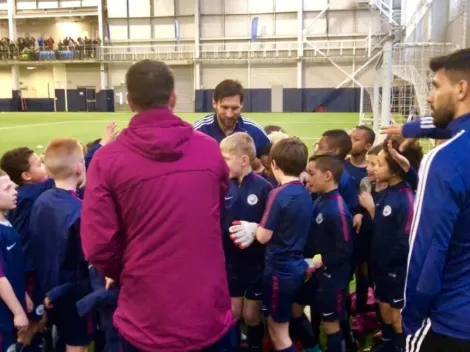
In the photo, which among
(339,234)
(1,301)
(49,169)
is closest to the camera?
(1,301)

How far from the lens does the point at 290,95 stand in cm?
3934

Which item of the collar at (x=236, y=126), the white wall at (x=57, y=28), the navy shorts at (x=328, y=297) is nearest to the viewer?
the navy shorts at (x=328, y=297)

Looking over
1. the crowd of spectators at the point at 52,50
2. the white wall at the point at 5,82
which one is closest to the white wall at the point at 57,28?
the crowd of spectators at the point at 52,50

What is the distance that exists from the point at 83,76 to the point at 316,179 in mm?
43255

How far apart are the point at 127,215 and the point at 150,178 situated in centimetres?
21

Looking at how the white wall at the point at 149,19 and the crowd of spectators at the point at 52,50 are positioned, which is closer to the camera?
the white wall at the point at 149,19

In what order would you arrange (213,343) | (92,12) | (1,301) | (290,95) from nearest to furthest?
1. (213,343)
2. (1,301)
3. (290,95)
4. (92,12)

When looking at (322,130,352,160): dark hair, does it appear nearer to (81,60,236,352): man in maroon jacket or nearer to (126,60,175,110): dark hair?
(81,60,236,352): man in maroon jacket

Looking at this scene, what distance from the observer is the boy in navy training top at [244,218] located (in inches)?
153

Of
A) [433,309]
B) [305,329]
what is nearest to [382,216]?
[305,329]

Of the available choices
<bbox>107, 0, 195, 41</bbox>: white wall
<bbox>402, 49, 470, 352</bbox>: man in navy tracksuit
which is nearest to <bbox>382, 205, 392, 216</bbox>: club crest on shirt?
<bbox>402, 49, 470, 352</bbox>: man in navy tracksuit

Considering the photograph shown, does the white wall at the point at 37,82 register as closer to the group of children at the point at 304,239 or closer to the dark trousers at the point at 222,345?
the group of children at the point at 304,239

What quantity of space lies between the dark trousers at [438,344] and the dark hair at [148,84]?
1633mm

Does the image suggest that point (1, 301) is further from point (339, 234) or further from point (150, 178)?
point (339, 234)
